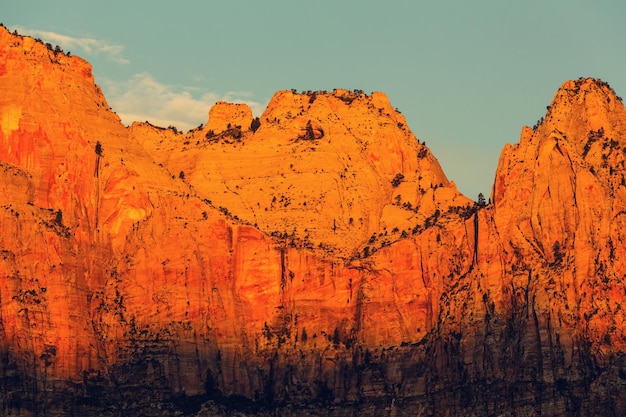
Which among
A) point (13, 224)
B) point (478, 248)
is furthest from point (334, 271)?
point (13, 224)

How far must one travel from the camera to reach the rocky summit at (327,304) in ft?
613

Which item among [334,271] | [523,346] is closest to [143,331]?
[334,271]

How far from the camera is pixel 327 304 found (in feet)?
649

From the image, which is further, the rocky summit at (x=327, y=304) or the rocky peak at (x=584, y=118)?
the rocky peak at (x=584, y=118)

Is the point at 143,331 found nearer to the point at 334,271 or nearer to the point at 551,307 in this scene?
the point at 334,271

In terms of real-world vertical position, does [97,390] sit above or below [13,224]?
below

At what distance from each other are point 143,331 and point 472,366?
24648 millimetres

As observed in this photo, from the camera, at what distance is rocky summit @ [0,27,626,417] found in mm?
186875

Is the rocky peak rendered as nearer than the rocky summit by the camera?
No

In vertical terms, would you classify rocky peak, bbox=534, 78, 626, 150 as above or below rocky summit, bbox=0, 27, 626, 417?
above

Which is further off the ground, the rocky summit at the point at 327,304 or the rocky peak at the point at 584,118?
the rocky peak at the point at 584,118

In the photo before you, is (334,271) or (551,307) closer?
(551,307)

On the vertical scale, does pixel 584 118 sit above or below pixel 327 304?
above

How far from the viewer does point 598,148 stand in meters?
195
